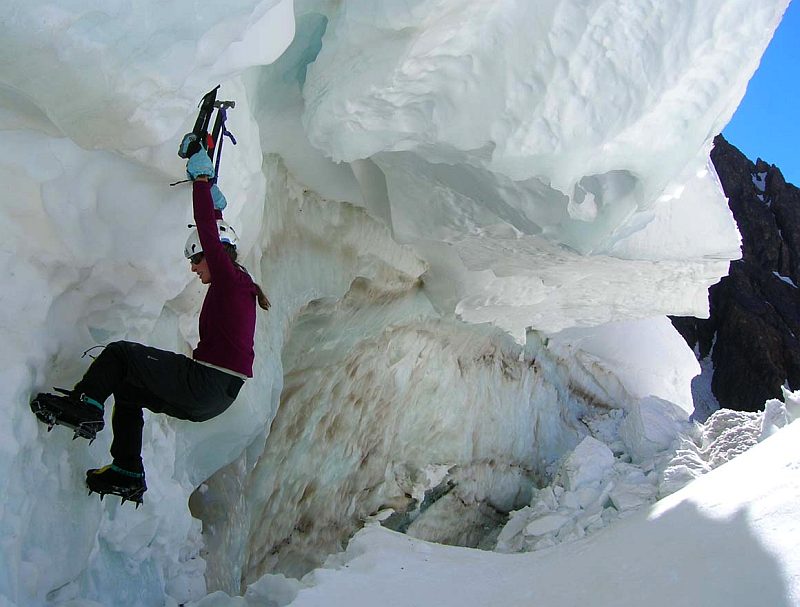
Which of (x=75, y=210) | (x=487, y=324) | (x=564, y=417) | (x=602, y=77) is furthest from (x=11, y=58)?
(x=564, y=417)

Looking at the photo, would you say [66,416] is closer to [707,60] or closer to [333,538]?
[707,60]

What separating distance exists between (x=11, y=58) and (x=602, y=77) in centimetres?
198

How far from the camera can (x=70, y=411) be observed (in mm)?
2035

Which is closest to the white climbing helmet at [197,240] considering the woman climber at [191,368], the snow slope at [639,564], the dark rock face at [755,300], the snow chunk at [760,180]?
the woman climber at [191,368]

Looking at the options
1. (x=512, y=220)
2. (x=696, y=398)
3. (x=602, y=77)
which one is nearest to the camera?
(x=602, y=77)

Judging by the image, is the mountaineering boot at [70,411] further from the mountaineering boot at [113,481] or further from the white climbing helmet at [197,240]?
the white climbing helmet at [197,240]

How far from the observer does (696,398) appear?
2103 cm

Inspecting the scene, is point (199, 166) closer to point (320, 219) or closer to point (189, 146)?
point (189, 146)

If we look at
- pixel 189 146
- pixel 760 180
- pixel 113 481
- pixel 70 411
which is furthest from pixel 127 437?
pixel 760 180

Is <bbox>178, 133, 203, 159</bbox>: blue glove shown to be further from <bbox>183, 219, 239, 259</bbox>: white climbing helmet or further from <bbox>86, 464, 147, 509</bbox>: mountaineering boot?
<bbox>86, 464, 147, 509</bbox>: mountaineering boot

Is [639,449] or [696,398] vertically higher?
[696,398]

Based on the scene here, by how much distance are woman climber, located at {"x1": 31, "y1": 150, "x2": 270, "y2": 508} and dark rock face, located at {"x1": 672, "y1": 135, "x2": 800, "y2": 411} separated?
63.8 feet

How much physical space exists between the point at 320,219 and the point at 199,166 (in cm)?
209

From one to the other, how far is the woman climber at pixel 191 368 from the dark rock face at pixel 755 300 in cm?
1943
